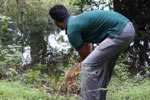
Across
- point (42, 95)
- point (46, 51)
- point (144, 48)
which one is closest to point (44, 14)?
point (46, 51)

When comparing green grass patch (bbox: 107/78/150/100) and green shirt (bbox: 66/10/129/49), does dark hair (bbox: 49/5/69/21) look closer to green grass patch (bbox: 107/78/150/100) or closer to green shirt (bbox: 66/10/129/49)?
green shirt (bbox: 66/10/129/49)

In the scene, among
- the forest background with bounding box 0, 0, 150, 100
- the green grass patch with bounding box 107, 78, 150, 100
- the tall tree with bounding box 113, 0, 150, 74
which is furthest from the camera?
the tall tree with bounding box 113, 0, 150, 74

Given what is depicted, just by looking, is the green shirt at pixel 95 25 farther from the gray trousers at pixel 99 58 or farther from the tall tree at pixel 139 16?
the tall tree at pixel 139 16

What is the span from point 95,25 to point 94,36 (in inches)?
5.3

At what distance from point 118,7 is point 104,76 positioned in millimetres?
6334

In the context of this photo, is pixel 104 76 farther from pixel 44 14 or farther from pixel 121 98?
pixel 44 14

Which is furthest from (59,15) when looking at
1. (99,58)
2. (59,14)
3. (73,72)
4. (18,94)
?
(18,94)

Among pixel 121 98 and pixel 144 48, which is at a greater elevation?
pixel 121 98

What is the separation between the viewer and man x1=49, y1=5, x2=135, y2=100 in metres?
4.48

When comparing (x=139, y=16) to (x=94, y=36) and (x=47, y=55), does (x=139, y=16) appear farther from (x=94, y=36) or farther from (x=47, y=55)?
(x=94, y=36)

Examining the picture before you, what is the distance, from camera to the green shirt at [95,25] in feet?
14.6

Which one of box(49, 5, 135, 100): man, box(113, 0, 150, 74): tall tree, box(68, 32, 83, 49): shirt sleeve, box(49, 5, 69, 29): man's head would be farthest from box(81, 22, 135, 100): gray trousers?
box(113, 0, 150, 74): tall tree

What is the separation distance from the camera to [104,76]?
484cm

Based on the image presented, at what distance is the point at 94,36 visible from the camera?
15.2ft
